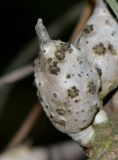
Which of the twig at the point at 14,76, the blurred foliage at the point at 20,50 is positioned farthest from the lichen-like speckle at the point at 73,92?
the blurred foliage at the point at 20,50

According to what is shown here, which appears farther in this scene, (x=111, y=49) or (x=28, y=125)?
(x=28, y=125)

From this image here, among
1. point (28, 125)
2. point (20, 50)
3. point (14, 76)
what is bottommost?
point (20, 50)

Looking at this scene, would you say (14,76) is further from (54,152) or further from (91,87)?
(91,87)

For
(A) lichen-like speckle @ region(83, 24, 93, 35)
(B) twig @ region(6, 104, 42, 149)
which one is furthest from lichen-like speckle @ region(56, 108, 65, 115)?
(B) twig @ region(6, 104, 42, 149)

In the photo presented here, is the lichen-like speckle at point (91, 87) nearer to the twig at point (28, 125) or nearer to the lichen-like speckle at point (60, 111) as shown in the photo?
the lichen-like speckle at point (60, 111)

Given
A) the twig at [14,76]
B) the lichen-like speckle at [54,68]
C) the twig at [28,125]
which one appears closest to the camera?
the lichen-like speckle at [54,68]

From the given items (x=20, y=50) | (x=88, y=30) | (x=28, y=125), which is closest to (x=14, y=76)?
(x=28, y=125)

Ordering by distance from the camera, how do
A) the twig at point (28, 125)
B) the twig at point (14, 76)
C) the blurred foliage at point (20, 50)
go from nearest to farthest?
the twig at point (14, 76), the twig at point (28, 125), the blurred foliage at point (20, 50)

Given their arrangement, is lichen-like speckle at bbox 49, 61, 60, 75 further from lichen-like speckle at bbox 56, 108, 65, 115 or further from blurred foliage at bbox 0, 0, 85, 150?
blurred foliage at bbox 0, 0, 85, 150
